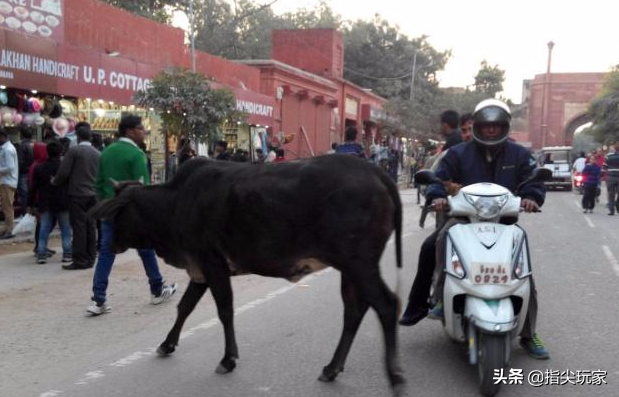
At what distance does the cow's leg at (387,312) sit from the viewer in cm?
455

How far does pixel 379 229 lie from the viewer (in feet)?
15.2

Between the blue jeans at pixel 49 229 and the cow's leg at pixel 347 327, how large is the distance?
6331 mm

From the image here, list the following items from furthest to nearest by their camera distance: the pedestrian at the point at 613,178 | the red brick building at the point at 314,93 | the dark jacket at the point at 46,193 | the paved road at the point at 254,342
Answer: the red brick building at the point at 314,93, the pedestrian at the point at 613,178, the dark jacket at the point at 46,193, the paved road at the point at 254,342

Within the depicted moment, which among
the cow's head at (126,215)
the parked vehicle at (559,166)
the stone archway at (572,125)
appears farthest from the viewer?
the stone archway at (572,125)

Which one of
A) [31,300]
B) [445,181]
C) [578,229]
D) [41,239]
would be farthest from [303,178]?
[578,229]

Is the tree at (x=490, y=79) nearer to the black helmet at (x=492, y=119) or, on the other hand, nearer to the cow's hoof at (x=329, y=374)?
the black helmet at (x=492, y=119)

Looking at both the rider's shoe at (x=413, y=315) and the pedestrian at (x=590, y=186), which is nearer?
the rider's shoe at (x=413, y=315)

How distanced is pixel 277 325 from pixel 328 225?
2.27 m

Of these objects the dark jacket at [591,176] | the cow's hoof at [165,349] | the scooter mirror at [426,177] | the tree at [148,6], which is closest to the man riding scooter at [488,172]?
the scooter mirror at [426,177]

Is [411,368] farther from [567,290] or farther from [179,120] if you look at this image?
[179,120]

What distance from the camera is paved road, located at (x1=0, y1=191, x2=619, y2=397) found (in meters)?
4.84

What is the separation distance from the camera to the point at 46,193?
1008 centimetres

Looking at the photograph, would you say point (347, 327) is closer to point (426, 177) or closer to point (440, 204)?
point (440, 204)

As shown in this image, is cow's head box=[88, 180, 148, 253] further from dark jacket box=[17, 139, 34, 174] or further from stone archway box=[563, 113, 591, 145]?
stone archway box=[563, 113, 591, 145]
